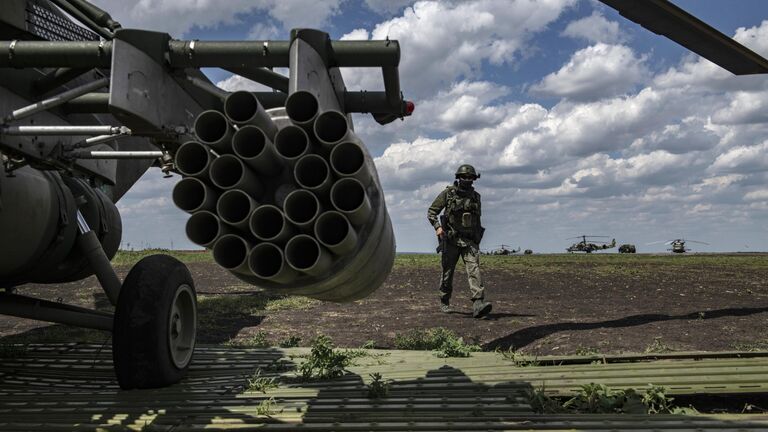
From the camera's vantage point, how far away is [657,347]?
7.60 meters

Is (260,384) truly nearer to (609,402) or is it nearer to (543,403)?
(543,403)

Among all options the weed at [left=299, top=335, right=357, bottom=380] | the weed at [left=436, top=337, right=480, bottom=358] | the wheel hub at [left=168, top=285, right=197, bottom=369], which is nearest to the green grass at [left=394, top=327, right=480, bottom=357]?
the weed at [left=436, top=337, right=480, bottom=358]

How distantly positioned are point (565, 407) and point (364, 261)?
104 inches

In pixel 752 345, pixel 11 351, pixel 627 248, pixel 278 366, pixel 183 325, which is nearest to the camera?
pixel 183 325

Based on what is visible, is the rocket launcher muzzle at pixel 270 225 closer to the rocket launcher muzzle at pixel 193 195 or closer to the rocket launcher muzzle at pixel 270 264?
the rocket launcher muzzle at pixel 270 264

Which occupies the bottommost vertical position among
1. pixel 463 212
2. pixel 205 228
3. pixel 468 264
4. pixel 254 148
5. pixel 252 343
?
pixel 252 343

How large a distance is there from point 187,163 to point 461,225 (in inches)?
326

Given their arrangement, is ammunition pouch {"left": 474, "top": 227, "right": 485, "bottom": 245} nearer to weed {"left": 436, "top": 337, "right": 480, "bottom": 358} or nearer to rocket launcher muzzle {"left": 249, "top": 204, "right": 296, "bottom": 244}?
weed {"left": 436, "top": 337, "right": 480, "bottom": 358}

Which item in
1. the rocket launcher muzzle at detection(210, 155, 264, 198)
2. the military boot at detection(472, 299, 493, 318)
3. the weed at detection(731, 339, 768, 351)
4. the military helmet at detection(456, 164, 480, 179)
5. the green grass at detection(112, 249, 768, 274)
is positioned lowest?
the weed at detection(731, 339, 768, 351)

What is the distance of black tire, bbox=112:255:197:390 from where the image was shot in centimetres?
547

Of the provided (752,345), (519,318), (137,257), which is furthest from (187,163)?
(137,257)

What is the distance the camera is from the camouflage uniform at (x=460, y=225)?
10648mm

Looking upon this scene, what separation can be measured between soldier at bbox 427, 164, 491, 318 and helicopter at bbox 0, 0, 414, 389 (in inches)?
214

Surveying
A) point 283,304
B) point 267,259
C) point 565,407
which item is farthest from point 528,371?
point 283,304
